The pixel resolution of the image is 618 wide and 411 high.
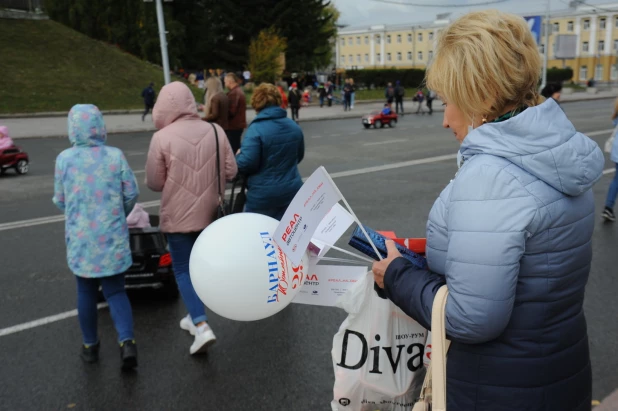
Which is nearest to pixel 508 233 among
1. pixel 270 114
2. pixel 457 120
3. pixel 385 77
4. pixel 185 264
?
pixel 457 120

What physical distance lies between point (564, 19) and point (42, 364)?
100 metres

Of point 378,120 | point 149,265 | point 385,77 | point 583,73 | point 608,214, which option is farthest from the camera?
point 583,73

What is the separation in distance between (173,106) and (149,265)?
1637 mm

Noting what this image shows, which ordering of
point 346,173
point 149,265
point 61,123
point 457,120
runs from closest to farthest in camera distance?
1. point 457,120
2. point 149,265
3. point 346,173
4. point 61,123

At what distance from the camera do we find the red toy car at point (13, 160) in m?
12.1

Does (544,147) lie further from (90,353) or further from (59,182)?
(90,353)

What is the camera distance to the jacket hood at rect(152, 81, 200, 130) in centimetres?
389

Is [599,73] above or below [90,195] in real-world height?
below

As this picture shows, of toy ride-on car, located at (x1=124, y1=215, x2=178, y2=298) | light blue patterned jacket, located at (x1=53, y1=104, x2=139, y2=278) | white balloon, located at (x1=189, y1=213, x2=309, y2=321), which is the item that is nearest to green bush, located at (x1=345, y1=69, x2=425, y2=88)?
toy ride-on car, located at (x1=124, y1=215, x2=178, y2=298)

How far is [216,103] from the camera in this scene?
9945mm

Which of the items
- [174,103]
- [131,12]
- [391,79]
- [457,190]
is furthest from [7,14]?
[457,190]

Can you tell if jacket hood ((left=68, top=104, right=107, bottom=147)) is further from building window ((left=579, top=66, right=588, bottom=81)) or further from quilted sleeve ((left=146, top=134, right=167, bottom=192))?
building window ((left=579, top=66, right=588, bottom=81))

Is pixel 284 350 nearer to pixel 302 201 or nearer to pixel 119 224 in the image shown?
pixel 119 224

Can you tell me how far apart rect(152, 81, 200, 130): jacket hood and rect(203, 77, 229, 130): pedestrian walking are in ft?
19.7
